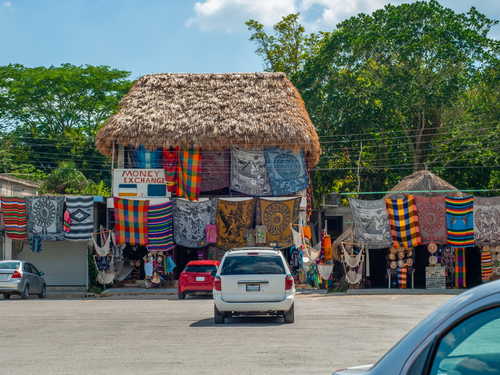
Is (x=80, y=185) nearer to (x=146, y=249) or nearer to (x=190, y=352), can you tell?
(x=146, y=249)

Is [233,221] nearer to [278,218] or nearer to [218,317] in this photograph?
[278,218]

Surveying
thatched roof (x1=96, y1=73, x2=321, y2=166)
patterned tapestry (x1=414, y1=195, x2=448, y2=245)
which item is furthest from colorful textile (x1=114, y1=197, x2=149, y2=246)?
patterned tapestry (x1=414, y1=195, x2=448, y2=245)

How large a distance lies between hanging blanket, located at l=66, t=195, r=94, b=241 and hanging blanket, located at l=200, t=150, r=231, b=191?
512cm

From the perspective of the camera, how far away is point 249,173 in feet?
86.2

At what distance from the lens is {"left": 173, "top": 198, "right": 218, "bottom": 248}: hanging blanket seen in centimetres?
2556

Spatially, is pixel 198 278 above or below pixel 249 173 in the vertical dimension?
below

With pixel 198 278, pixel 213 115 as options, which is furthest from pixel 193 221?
pixel 198 278

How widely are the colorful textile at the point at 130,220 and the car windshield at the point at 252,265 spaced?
44.2ft

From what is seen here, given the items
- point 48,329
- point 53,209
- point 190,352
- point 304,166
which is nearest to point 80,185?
point 53,209

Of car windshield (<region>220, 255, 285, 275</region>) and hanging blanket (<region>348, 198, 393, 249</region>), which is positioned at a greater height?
hanging blanket (<region>348, 198, 393, 249</region>)

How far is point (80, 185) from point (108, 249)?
11.2 metres

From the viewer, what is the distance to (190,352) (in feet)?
29.5

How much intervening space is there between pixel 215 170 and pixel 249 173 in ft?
5.57

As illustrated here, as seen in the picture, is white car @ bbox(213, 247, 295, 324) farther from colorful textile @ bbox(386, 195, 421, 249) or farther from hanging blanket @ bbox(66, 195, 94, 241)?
hanging blanket @ bbox(66, 195, 94, 241)
